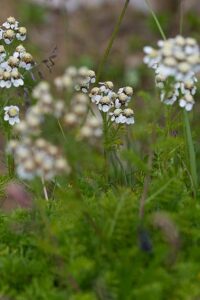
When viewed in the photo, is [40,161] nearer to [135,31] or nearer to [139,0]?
[135,31]

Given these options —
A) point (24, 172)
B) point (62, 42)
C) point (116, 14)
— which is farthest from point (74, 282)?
point (116, 14)

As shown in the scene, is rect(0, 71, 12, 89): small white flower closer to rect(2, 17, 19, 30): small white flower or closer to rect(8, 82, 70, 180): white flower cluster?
rect(2, 17, 19, 30): small white flower

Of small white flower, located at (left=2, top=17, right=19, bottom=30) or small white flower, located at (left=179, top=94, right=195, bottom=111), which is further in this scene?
small white flower, located at (left=2, top=17, right=19, bottom=30)

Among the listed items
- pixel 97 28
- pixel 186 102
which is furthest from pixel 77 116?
pixel 97 28

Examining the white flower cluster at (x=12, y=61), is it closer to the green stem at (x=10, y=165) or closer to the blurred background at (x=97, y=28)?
the green stem at (x=10, y=165)

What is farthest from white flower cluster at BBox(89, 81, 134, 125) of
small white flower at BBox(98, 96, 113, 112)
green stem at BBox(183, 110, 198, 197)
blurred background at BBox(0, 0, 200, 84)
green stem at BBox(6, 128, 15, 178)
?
blurred background at BBox(0, 0, 200, 84)
